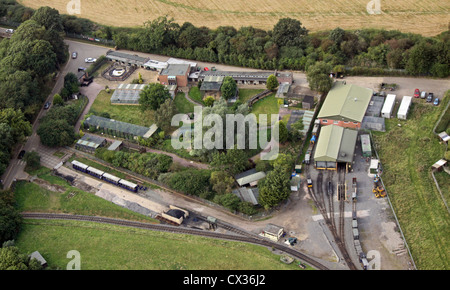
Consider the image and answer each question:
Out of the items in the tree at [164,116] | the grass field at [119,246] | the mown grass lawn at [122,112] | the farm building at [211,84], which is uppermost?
the farm building at [211,84]

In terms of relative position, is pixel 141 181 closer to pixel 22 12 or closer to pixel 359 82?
pixel 359 82

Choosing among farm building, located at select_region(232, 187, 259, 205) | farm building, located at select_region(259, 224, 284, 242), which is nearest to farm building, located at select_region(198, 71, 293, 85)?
farm building, located at select_region(232, 187, 259, 205)

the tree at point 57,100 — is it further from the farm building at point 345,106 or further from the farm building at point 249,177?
the farm building at point 345,106

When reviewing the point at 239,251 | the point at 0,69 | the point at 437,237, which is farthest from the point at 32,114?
the point at 437,237

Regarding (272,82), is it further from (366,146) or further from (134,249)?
(134,249)

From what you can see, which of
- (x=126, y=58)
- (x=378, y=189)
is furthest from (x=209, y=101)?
(x=378, y=189)

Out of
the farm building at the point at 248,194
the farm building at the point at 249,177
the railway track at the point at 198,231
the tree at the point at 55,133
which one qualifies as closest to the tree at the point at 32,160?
the tree at the point at 55,133
